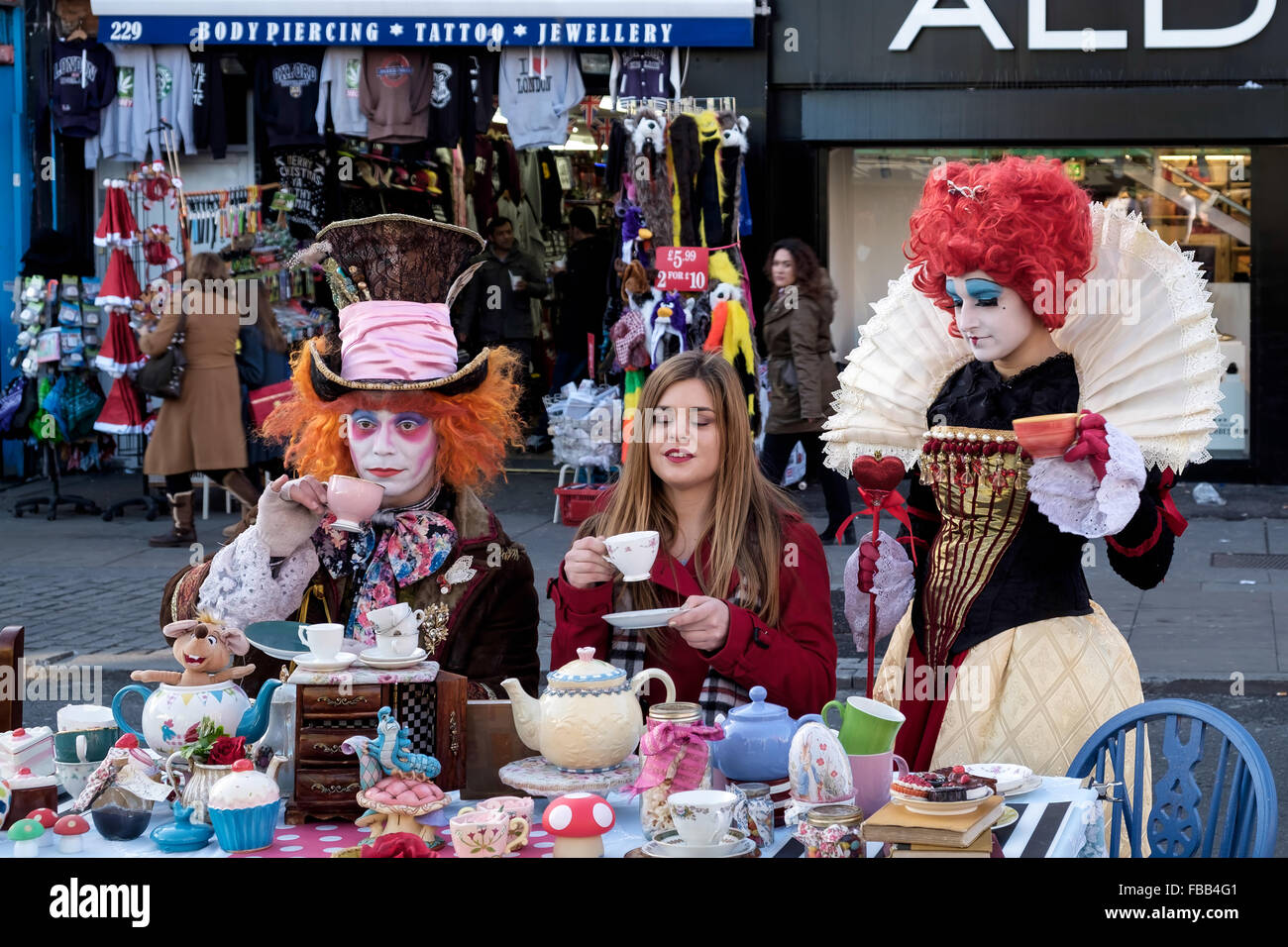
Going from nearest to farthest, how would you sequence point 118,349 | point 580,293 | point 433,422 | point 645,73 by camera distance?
point 433,422, point 118,349, point 645,73, point 580,293

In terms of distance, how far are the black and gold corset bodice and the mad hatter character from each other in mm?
1012

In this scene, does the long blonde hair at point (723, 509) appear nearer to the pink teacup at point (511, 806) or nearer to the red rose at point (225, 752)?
the pink teacup at point (511, 806)

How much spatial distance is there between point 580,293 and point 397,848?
11.1 metres

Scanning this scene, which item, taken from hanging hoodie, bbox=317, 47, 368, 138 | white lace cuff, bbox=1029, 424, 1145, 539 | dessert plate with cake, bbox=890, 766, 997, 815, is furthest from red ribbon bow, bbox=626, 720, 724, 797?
hanging hoodie, bbox=317, 47, 368, 138

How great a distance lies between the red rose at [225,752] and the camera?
286cm

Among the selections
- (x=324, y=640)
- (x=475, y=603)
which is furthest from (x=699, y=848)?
(x=475, y=603)

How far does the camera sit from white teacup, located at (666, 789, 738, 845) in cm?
260

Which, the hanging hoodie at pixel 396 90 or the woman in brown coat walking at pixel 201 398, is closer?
the woman in brown coat walking at pixel 201 398

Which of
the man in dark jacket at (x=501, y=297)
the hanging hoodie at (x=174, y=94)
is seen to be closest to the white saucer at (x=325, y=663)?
the man in dark jacket at (x=501, y=297)

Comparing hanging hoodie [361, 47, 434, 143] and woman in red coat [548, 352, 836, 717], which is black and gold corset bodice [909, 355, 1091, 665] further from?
hanging hoodie [361, 47, 434, 143]

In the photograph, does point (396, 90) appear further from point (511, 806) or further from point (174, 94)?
point (511, 806)

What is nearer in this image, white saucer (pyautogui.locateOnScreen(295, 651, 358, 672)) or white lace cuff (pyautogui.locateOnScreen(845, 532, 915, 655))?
white saucer (pyautogui.locateOnScreen(295, 651, 358, 672))

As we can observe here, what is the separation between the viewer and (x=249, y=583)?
141 inches

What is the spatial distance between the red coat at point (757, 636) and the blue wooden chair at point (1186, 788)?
59 centimetres
